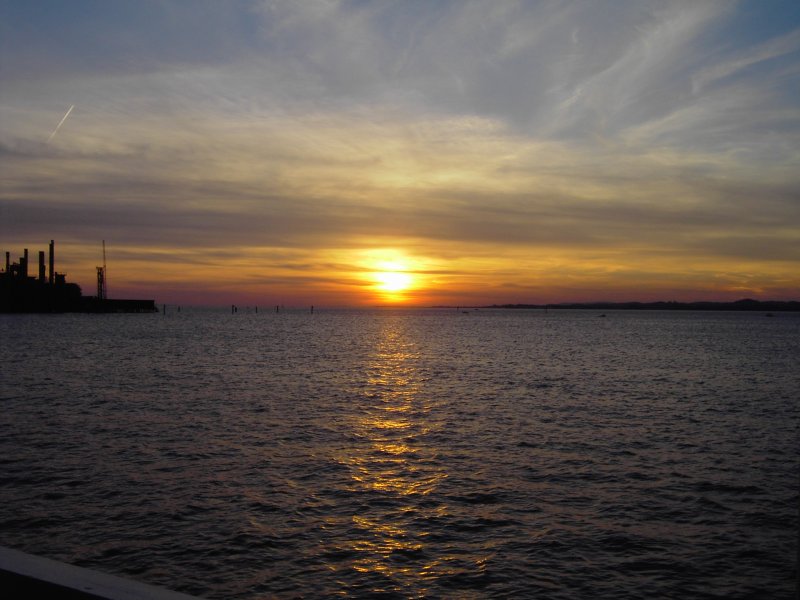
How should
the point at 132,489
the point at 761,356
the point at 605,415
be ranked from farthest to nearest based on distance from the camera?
the point at 761,356 → the point at 605,415 → the point at 132,489

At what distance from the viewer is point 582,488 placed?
1769 cm

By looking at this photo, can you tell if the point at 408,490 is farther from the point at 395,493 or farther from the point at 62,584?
the point at 62,584

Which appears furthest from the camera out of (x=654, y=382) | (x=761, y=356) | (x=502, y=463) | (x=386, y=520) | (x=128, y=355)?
(x=761, y=356)

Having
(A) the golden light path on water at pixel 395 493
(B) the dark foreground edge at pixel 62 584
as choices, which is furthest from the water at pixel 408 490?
(B) the dark foreground edge at pixel 62 584

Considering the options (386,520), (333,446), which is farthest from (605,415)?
(386,520)

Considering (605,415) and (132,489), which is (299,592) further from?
(605,415)

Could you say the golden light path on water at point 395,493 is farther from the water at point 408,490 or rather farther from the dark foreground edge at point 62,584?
the dark foreground edge at point 62,584

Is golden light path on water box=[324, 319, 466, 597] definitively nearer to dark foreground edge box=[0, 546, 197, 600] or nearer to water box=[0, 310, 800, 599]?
water box=[0, 310, 800, 599]

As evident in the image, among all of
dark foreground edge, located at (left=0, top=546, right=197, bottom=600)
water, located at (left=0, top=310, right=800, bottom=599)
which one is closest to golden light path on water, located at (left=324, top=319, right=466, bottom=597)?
water, located at (left=0, top=310, right=800, bottom=599)

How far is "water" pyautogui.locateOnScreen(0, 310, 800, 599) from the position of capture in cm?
1210

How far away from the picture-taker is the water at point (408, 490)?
12.1 metres

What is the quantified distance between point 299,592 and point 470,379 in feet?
121

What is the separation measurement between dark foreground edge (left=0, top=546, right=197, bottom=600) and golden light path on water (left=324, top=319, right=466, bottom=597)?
8.66 m

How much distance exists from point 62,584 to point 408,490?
577 inches
